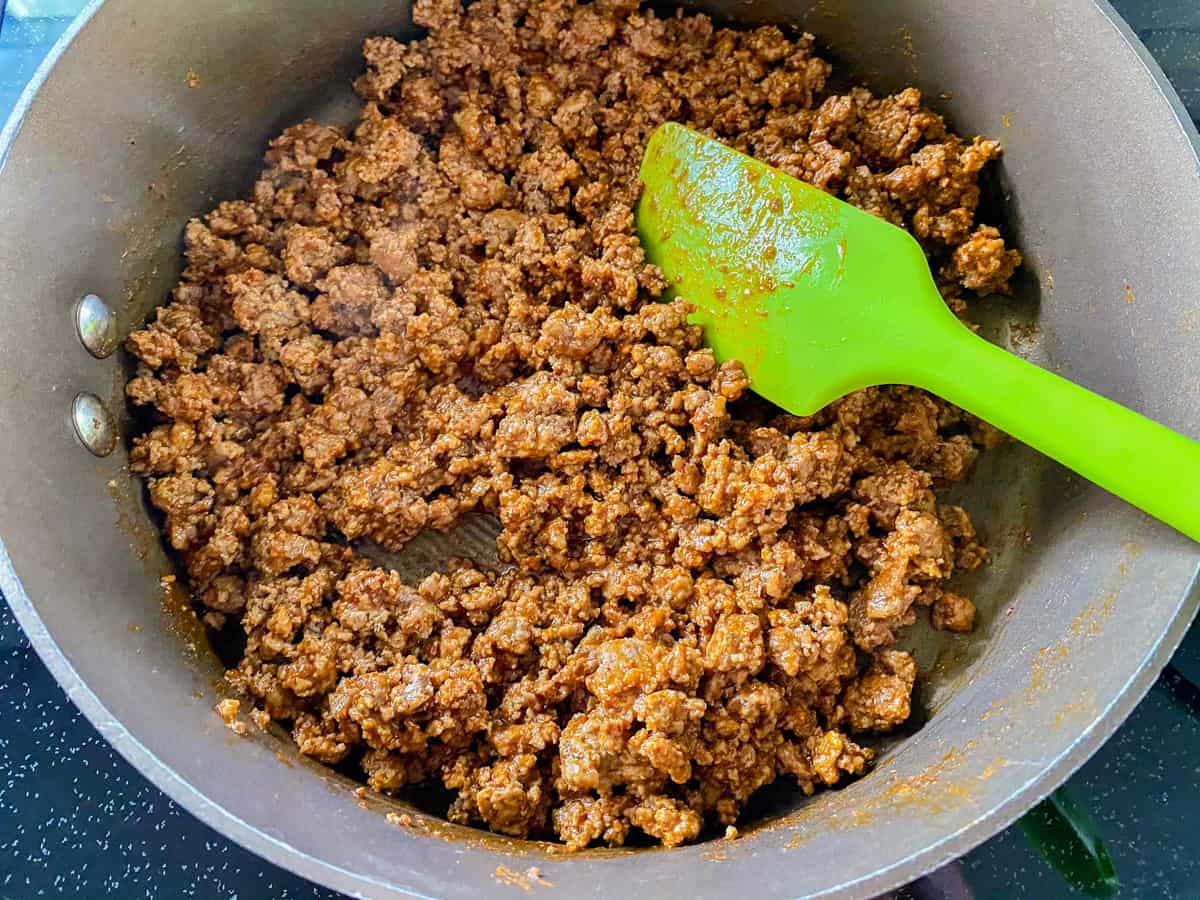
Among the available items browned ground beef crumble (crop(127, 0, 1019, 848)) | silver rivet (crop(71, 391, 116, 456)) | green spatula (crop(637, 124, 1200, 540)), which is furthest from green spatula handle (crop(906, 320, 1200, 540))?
silver rivet (crop(71, 391, 116, 456))

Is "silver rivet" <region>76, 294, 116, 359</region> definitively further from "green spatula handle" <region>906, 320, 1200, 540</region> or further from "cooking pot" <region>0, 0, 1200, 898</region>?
"green spatula handle" <region>906, 320, 1200, 540</region>

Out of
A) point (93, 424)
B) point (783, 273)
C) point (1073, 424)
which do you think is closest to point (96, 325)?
point (93, 424)

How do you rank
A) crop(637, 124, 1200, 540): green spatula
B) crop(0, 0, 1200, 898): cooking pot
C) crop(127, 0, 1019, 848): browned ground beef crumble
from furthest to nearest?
crop(127, 0, 1019, 848): browned ground beef crumble
crop(637, 124, 1200, 540): green spatula
crop(0, 0, 1200, 898): cooking pot

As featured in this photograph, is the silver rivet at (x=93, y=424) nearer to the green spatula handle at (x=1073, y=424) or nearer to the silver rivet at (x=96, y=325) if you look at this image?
the silver rivet at (x=96, y=325)

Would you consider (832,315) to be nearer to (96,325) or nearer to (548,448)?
(548,448)

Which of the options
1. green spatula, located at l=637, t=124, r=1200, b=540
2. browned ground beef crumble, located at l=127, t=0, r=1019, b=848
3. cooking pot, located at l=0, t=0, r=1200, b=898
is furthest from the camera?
browned ground beef crumble, located at l=127, t=0, r=1019, b=848

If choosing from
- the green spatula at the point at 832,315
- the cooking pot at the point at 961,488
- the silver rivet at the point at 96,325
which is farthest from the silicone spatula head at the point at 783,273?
the silver rivet at the point at 96,325

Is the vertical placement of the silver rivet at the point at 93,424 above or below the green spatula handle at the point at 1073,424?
below

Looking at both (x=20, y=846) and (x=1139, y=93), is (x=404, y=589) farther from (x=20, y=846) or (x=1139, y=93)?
(x=1139, y=93)
